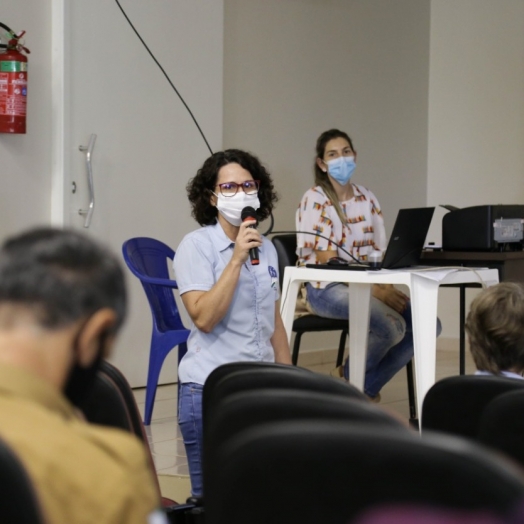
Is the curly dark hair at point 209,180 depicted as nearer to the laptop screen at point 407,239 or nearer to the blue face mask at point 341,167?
the laptop screen at point 407,239

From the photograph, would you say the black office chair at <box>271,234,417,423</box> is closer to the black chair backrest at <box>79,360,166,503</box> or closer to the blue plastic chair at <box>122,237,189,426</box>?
the blue plastic chair at <box>122,237,189,426</box>

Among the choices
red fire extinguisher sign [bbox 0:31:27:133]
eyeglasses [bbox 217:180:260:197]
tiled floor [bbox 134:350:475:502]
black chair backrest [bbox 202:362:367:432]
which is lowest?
tiled floor [bbox 134:350:475:502]

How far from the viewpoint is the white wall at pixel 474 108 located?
6453 mm

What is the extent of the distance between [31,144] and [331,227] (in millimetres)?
1432

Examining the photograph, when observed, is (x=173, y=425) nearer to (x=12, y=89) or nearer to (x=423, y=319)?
(x=423, y=319)

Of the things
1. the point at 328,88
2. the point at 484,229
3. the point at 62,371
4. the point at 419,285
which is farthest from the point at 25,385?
the point at 328,88

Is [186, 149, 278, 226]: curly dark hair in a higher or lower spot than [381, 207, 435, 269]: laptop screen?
higher

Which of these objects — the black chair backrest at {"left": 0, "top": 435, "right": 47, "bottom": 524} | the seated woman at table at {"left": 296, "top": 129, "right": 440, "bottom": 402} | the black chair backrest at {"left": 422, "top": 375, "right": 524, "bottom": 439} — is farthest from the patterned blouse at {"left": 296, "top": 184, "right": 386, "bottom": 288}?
the black chair backrest at {"left": 0, "top": 435, "right": 47, "bottom": 524}


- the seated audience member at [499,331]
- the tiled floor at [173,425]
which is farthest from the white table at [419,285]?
the seated audience member at [499,331]

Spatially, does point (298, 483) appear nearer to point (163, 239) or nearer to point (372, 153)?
point (163, 239)

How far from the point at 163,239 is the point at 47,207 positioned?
740mm

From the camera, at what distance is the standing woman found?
242cm

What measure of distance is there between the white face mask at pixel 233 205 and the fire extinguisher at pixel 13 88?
171 centimetres

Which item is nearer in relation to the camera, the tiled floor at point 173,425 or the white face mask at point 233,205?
the white face mask at point 233,205
